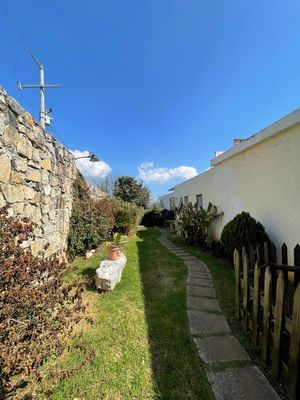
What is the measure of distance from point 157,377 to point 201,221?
260 inches

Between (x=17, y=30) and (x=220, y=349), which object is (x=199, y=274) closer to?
(x=220, y=349)

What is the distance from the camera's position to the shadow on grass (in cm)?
213

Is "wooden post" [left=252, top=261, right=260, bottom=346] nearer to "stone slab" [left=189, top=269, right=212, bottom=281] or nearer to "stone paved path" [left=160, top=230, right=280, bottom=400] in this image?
"stone paved path" [left=160, top=230, right=280, bottom=400]

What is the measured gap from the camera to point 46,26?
19.0ft

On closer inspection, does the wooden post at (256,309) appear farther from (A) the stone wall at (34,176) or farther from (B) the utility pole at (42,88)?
(B) the utility pole at (42,88)

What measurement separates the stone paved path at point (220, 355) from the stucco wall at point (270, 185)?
81.7 inches

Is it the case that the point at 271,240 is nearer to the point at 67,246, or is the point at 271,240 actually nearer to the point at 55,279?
the point at 55,279

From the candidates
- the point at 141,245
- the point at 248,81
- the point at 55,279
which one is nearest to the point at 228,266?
the point at 141,245

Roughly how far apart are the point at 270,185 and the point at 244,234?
1279mm

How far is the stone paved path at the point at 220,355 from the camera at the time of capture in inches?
81.2

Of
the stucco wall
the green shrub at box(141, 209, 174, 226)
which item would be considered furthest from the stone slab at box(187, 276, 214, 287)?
the green shrub at box(141, 209, 174, 226)

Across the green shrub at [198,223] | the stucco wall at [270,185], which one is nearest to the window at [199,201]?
the green shrub at [198,223]

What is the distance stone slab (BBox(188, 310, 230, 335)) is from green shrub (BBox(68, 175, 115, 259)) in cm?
399

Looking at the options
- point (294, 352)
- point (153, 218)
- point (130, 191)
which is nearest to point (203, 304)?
point (294, 352)
